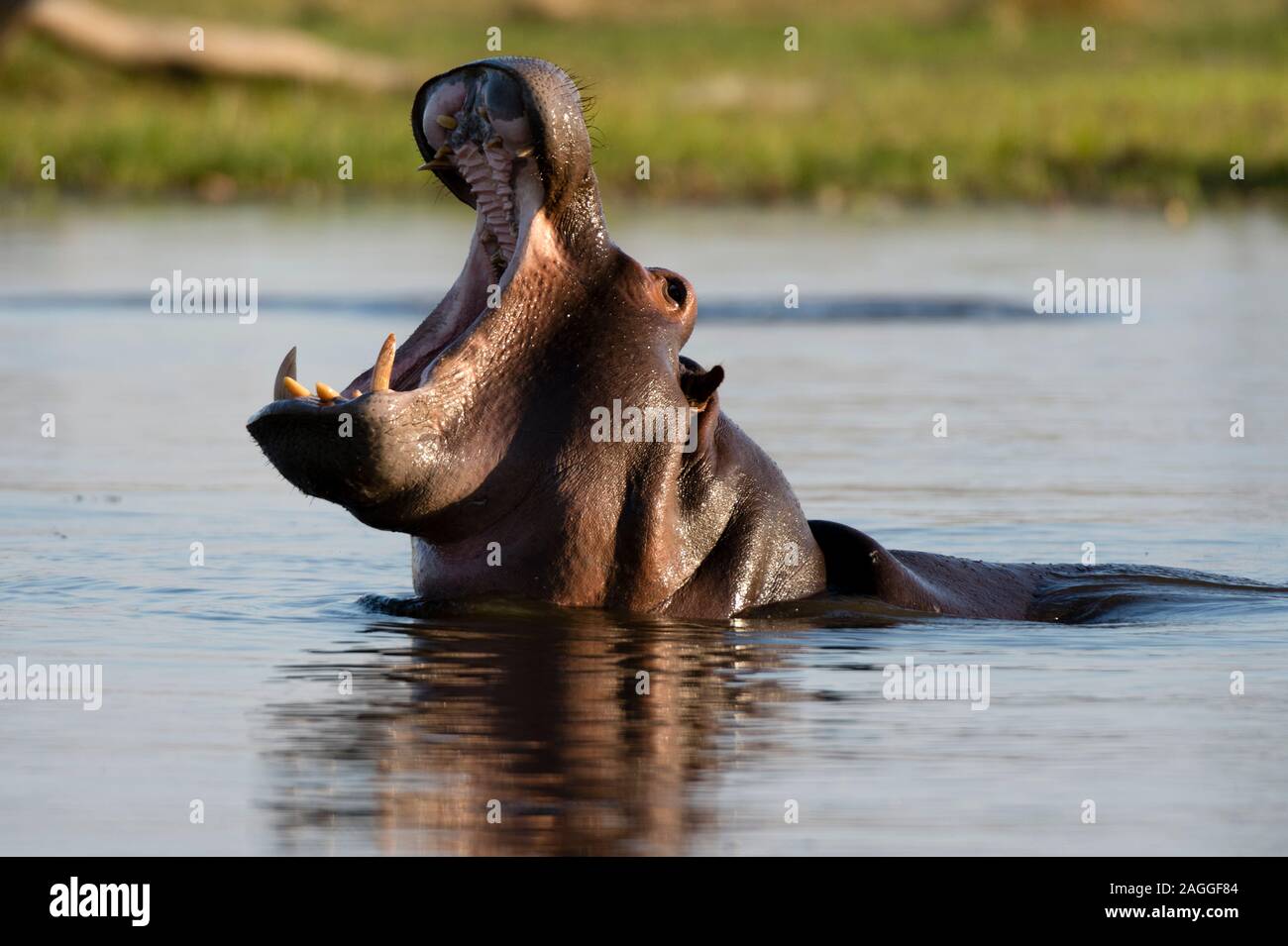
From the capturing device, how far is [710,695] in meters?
6.18

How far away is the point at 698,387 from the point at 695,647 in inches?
24.6

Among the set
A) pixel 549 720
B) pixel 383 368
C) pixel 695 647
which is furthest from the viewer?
pixel 695 647

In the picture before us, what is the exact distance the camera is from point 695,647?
6637 mm

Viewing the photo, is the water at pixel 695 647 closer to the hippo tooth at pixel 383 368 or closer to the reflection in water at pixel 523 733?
the reflection in water at pixel 523 733

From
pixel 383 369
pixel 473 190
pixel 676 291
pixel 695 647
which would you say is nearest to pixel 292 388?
pixel 383 369

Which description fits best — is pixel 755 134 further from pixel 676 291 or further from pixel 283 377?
pixel 283 377

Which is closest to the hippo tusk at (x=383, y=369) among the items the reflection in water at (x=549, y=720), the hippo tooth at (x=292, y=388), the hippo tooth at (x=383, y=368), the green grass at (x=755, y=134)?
the hippo tooth at (x=383, y=368)

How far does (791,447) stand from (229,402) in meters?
3.00

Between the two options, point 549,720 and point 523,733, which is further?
point 549,720

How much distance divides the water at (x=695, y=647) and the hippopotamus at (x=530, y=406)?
20cm

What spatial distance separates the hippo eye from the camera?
21.2ft

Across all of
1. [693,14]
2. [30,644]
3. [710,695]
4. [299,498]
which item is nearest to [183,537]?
[299,498]

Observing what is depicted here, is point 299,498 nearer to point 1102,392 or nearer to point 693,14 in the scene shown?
point 1102,392
